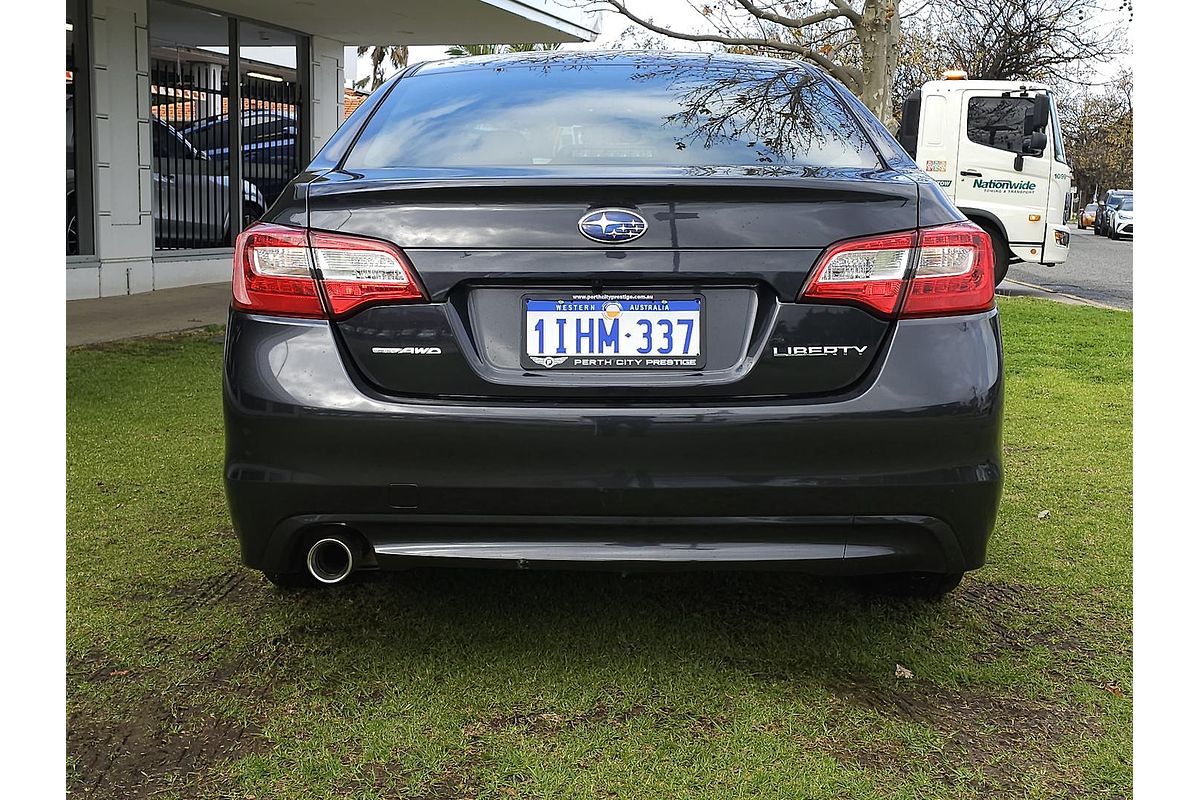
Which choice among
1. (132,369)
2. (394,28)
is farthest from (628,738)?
Result: (394,28)

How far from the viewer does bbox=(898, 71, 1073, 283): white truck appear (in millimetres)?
14359

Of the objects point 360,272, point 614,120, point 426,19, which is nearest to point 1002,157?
point 426,19

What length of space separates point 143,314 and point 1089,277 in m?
14.8

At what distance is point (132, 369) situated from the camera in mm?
7328

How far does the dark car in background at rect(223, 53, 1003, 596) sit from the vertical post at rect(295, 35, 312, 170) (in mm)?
14353

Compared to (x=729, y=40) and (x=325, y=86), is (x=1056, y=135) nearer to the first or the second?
(x=729, y=40)

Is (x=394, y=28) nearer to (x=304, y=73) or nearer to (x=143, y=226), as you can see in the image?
(x=304, y=73)

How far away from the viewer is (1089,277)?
1909 centimetres

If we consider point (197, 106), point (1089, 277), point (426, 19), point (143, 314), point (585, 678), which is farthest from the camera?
point (1089, 277)

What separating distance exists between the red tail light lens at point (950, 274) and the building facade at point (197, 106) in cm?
1006

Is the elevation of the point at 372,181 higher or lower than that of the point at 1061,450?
higher

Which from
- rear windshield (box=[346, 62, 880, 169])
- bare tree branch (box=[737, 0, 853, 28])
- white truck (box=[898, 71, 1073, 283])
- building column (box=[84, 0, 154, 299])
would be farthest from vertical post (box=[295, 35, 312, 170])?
rear windshield (box=[346, 62, 880, 169])
